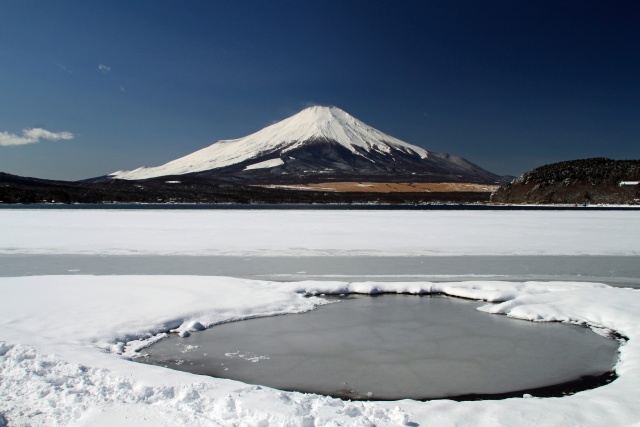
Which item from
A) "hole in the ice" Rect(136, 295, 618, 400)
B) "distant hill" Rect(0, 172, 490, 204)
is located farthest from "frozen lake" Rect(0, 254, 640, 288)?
"distant hill" Rect(0, 172, 490, 204)

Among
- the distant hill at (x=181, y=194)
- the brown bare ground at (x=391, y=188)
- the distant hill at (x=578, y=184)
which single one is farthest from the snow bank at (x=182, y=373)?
the brown bare ground at (x=391, y=188)

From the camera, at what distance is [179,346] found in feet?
20.7

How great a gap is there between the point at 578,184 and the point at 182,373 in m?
87.3

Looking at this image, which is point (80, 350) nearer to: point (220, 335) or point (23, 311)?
point (220, 335)

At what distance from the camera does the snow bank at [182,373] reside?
4.06 meters

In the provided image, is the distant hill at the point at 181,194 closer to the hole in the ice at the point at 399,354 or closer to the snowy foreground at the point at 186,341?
the snowy foreground at the point at 186,341

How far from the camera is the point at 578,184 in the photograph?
260ft

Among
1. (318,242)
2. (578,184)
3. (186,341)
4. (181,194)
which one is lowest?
(186,341)

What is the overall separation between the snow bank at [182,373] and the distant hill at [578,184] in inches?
2908

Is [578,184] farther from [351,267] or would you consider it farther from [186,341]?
[186,341]

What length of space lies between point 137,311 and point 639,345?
24.2 feet

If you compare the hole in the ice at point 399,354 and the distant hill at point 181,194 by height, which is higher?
the distant hill at point 181,194

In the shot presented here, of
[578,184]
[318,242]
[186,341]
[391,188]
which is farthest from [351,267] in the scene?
[391,188]

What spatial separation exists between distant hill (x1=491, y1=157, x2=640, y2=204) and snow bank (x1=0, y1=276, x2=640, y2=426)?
242ft
